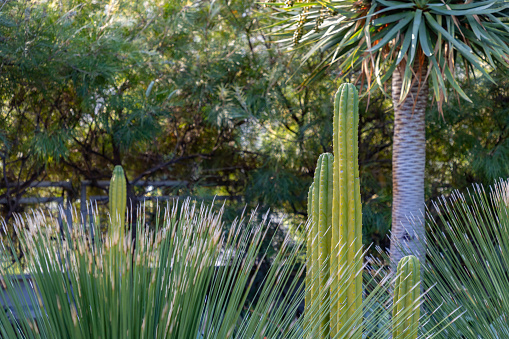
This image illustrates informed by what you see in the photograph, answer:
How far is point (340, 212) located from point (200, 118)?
153 inches

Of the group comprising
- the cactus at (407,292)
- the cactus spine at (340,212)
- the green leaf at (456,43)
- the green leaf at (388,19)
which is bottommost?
the cactus at (407,292)

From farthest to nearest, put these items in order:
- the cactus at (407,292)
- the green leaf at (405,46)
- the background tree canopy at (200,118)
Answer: the background tree canopy at (200,118)
the green leaf at (405,46)
the cactus at (407,292)

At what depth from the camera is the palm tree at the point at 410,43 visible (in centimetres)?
288

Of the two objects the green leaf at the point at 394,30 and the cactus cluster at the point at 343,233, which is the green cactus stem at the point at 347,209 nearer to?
the cactus cluster at the point at 343,233

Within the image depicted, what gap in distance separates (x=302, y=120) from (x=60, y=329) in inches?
171

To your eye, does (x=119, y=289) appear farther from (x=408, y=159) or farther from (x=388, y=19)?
(x=408, y=159)

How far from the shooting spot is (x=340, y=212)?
1.36 metres

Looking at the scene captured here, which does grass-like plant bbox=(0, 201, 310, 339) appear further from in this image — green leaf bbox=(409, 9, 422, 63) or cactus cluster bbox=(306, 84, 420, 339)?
green leaf bbox=(409, 9, 422, 63)

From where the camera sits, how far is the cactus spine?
130cm

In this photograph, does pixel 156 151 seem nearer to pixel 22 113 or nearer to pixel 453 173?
pixel 22 113

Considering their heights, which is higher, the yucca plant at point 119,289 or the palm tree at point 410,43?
the palm tree at point 410,43

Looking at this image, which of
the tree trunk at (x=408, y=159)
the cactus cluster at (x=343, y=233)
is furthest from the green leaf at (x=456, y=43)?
the cactus cluster at (x=343, y=233)

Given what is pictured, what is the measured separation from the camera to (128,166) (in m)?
5.30

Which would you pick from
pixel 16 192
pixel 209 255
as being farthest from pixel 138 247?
pixel 16 192
